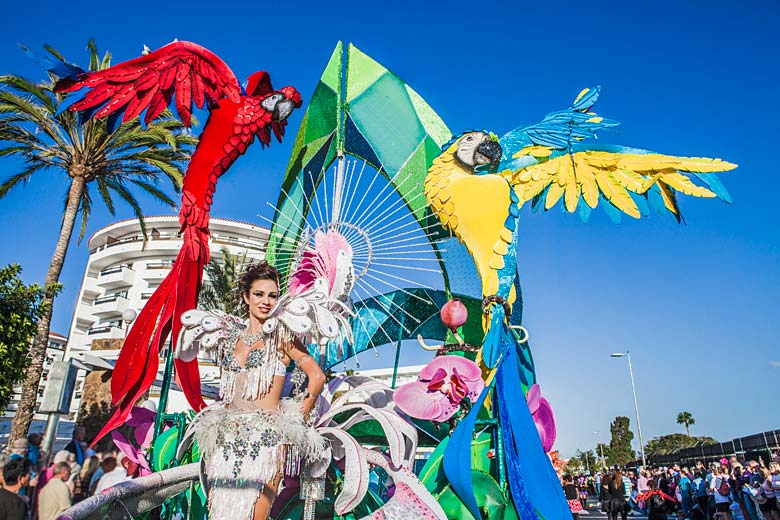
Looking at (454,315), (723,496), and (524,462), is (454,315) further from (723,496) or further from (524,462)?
(723,496)

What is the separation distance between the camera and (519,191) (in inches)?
291

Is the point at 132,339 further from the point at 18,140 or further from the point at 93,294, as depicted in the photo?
the point at 93,294

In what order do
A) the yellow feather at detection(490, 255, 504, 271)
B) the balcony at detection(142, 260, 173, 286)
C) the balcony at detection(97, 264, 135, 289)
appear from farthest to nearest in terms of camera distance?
1. the balcony at detection(142, 260, 173, 286)
2. the balcony at detection(97, 264, 135, 289)
3. the yellow feather at detection(490, 255, 504, 271)

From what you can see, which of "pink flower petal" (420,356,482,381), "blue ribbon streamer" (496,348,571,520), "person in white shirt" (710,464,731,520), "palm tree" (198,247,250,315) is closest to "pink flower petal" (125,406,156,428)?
"pink flower petal" (420,356,482,381)

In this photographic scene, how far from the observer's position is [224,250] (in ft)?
62.6

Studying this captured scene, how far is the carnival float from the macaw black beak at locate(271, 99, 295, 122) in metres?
0.02

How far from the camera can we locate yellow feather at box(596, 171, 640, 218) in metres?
6.84

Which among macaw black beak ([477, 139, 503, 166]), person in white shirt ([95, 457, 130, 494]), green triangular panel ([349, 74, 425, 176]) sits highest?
green triangular panel ([349, 74, 425, 176])

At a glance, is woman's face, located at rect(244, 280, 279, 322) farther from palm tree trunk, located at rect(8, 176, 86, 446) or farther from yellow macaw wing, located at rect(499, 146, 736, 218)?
palm tree trunk, located at rect(8, 176, 86, 446)

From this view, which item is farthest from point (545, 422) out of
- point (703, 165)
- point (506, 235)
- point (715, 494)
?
point (715, 494)

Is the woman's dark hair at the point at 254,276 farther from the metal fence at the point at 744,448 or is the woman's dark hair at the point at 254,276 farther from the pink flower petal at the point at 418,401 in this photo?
the metal fence at the point at 744,448

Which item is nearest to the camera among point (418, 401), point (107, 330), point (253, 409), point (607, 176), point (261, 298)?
point (253, 409)

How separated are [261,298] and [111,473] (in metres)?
2.04

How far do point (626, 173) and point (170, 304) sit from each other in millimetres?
5572
